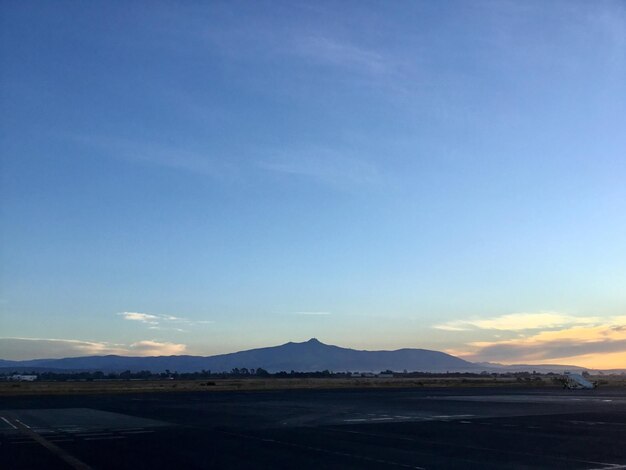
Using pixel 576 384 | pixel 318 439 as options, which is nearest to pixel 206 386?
pixel 576 384

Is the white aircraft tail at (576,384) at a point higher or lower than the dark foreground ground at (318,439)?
higher

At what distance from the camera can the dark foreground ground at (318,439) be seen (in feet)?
59.5

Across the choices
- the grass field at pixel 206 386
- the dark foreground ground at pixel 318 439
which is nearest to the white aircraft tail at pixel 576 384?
the grass field at pixel 206 386

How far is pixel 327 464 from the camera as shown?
17.6 metres

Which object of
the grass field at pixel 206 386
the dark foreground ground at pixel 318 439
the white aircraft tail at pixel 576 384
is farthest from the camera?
the white aircraft tail at pixel 576 384

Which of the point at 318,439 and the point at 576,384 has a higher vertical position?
the point at 576,384

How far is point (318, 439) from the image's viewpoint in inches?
925

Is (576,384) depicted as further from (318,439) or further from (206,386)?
(318,439)

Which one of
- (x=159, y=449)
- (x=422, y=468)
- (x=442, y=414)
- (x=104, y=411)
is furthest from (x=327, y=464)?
(x=104, y=411)

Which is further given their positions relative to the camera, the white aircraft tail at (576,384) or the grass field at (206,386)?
the white aircraft tail at (576,384)

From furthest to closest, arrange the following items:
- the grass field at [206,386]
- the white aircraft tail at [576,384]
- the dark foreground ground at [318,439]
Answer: the white aircraft tail at [576,384]
the grass field at [206,386]
the dark foreground ground at [318,439]

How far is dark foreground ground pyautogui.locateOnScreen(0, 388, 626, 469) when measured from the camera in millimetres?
18141

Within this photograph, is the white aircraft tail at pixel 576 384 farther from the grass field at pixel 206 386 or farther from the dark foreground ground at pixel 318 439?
the dark foreground ground at pixel 318 439

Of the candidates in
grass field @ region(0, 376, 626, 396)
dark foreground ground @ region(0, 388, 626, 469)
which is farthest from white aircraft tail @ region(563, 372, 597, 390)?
dark foreground ground @ region(0, 388, 626, 469)
